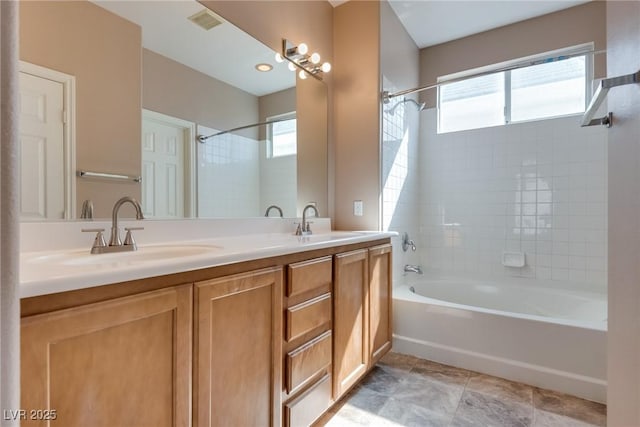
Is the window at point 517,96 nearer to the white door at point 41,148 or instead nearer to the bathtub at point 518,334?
the bathtub at point 518,334

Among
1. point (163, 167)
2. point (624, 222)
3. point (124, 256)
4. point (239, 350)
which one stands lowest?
point (239, 350)

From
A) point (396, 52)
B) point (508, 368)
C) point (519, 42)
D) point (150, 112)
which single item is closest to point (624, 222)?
point (508, 368)

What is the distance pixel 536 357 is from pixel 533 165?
1.55 metres

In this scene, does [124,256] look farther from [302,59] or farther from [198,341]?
[302,59]

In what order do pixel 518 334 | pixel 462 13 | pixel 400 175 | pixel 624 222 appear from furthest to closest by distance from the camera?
pixel 400 175
pixel 462 13
pixel 518 334
pixel 624 222

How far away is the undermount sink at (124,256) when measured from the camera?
0.94 m

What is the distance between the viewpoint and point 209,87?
5.38 ft

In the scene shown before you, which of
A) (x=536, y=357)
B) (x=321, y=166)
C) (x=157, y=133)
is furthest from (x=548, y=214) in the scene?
(x=157, y=133)

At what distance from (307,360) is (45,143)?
4.11ft

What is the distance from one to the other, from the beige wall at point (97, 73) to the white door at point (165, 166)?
0.04 metres

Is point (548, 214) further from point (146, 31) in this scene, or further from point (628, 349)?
point (146, 31)

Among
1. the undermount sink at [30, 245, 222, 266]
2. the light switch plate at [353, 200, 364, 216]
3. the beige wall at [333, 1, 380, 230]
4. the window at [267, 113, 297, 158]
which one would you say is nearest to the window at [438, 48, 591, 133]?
the beige wall at [333, 1, 380, 230]

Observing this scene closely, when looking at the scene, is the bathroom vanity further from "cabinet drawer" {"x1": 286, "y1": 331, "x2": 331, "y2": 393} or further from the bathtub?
the bathtub

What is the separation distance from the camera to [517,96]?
2.80 metres
